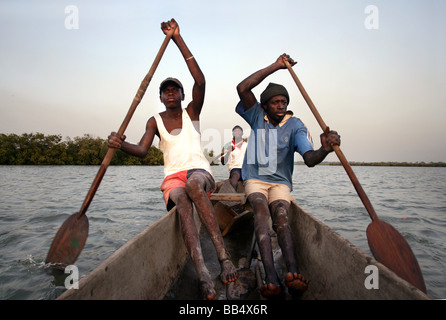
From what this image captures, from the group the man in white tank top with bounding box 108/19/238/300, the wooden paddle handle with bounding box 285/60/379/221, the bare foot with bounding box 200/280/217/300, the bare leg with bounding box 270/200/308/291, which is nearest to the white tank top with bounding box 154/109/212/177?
the man in white tank top with bounding box 108/19/238/300

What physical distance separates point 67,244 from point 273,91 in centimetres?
239

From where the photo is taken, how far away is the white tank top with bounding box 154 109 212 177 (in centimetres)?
256

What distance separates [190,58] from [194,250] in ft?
6.43

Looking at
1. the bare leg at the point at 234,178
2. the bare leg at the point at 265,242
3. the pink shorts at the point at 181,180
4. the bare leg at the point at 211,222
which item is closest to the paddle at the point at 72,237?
the pink shorts at the point at 181,180

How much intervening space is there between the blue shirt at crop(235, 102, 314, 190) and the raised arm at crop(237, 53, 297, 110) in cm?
8

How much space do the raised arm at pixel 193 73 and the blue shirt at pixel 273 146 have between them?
1.54 ft

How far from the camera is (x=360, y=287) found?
1397mm

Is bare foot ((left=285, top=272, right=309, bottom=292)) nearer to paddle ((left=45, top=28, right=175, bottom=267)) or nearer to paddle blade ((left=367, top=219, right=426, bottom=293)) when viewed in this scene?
paddle blade ((left=367, top=219, right=426, bottom=293))

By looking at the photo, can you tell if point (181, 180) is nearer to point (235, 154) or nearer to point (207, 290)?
point (207, 290)

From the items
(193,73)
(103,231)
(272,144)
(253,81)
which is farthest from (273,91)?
(103,231)
